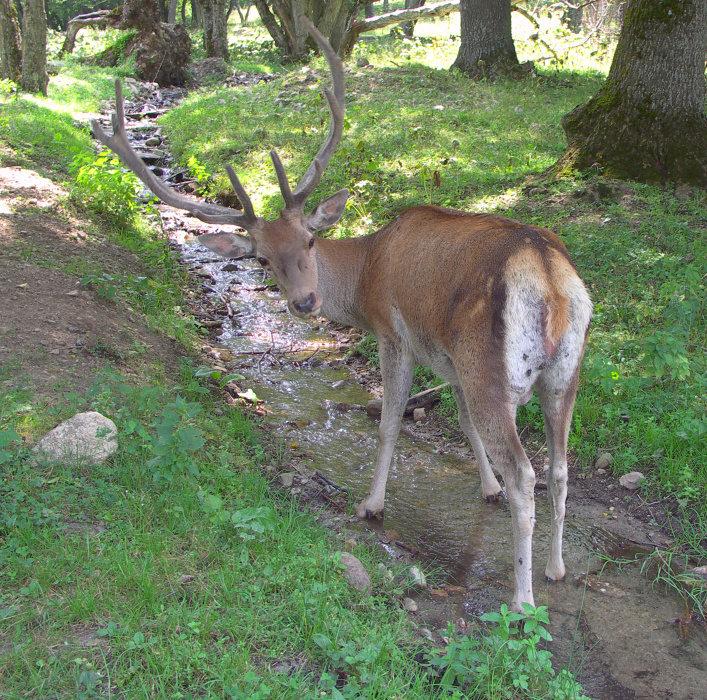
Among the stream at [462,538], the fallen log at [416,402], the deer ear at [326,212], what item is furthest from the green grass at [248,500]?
the deer ear at [326,212]

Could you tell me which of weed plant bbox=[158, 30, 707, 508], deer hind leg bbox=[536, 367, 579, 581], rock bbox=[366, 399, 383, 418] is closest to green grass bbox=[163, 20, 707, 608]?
weed plant bbox=[158, 30, 707, 508]

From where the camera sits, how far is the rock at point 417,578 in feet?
12.2

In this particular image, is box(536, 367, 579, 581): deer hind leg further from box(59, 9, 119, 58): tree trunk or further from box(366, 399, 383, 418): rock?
box(59, 9, 119, 58): tree trunk

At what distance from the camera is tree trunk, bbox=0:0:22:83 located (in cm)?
1326

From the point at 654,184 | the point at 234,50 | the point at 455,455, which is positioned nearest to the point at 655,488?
the point at 455,455

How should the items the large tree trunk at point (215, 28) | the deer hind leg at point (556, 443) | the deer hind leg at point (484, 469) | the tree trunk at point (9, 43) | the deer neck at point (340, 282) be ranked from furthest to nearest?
the large tree trunk at point (215, 28), the tree trunk at point (9, 43), the deer neck at point (340, 282), the deer hind leg at point (484, 469), the deer hind leg at point (556, 443)

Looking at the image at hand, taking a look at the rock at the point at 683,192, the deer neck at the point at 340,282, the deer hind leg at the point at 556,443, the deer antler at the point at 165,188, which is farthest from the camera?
the rock at the point at 683,192

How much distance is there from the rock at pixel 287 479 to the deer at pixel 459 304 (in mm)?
499

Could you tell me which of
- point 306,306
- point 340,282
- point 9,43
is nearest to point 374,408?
point 340,282

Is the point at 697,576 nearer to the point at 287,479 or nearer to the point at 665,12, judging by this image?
the point at 287,479

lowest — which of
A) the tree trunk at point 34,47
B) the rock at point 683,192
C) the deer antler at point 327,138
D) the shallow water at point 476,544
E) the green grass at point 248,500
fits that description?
the shallow water at point 476,544

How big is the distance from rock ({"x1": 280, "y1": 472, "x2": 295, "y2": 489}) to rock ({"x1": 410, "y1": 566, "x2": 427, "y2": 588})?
1.16m

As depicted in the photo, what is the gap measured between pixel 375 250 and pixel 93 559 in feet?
9.15

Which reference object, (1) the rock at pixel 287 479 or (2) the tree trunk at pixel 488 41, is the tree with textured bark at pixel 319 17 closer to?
(2) the tree trunk at pixel 488 41
